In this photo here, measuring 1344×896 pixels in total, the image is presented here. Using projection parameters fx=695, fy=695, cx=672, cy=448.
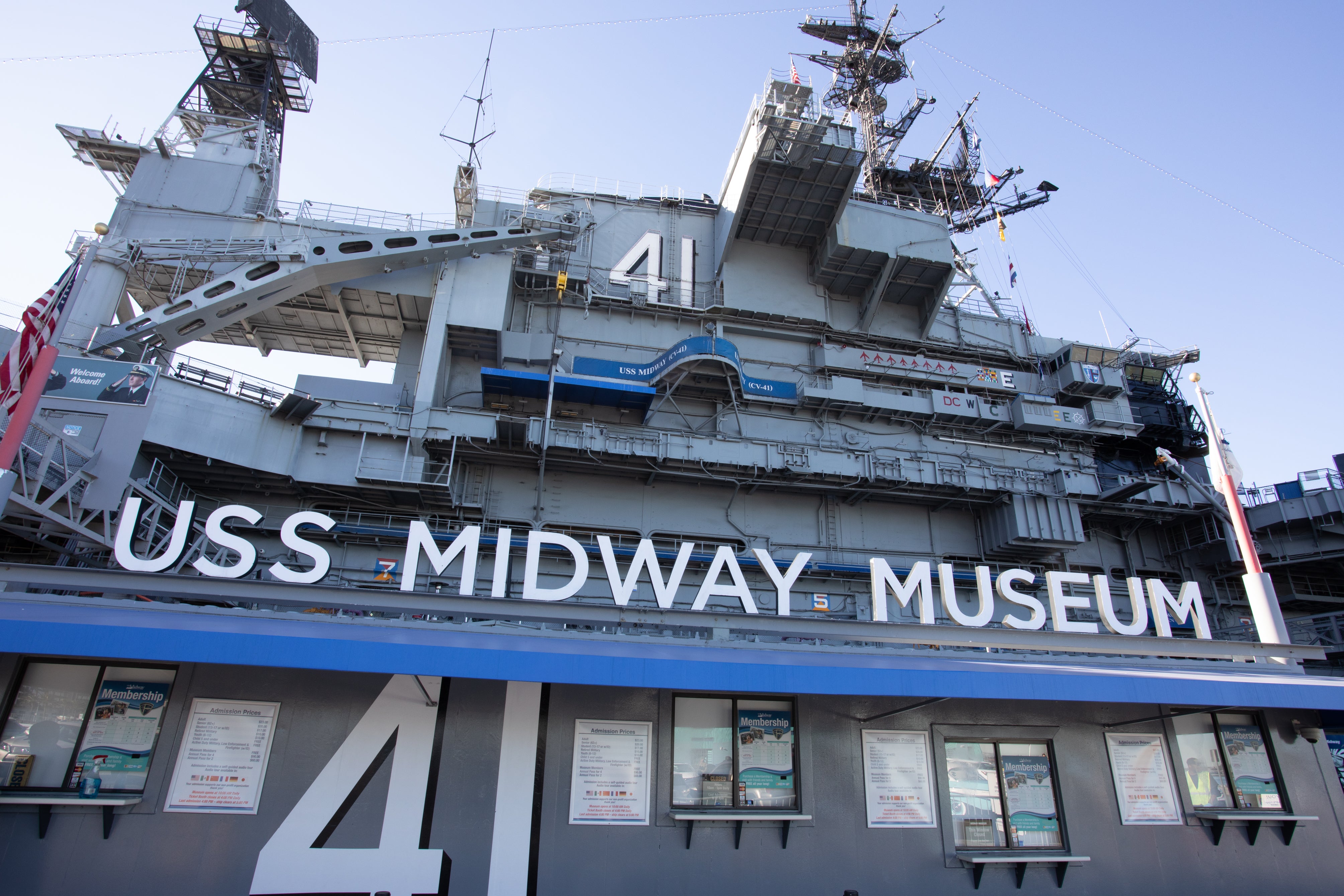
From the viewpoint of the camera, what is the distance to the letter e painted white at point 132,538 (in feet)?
36.8

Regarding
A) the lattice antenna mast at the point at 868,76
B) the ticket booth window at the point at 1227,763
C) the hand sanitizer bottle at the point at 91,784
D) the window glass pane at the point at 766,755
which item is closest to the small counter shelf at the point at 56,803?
the hand sanitizer bottle at the point at 91,784

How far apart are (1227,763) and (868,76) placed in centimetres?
3648

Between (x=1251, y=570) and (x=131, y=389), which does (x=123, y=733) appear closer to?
(x=131, y=389)

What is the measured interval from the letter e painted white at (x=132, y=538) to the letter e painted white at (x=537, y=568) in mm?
5662

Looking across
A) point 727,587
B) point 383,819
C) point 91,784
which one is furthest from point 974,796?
point 91,784

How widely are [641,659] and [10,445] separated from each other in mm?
8790

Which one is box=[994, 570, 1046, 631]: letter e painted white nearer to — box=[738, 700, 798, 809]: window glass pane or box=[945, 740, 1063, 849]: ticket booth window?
box=[945, 740, 1063, 849]: ticket booth window

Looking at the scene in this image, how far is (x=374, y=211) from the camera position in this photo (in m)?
24.4

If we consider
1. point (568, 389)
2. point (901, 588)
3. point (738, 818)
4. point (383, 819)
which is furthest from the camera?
point (568, 389)

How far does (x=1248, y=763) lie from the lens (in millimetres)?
11523

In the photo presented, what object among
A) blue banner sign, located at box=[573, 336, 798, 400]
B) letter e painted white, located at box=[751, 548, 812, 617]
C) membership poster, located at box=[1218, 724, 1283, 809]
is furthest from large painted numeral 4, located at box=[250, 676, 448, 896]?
blue banner sign, located at box=[573, 336, 798, 400]

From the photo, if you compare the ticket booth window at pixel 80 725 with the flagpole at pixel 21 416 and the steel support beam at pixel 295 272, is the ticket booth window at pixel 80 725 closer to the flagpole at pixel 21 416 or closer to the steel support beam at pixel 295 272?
the flagpole at pixel 21 416

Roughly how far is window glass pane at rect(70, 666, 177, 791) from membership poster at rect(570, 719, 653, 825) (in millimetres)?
5423

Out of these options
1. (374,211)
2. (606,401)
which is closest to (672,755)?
(606,401)
